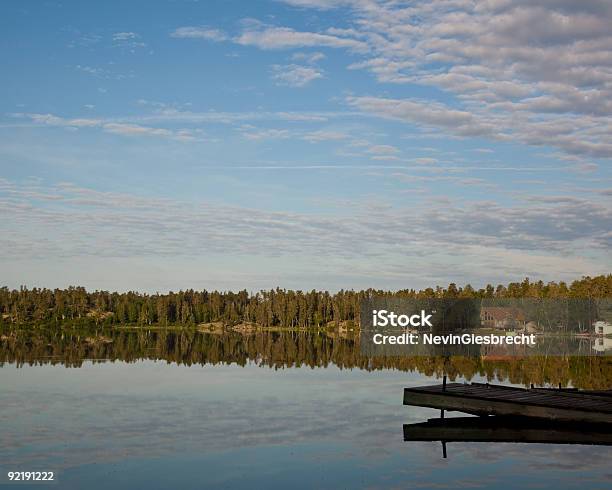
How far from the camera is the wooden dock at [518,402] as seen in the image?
29562 millimetres

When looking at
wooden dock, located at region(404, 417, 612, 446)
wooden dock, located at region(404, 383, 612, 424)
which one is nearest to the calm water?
wooden dock, located at region(404, 417, 612, 446)

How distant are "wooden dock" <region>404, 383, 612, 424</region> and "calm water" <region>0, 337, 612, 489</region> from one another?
6.20 ft

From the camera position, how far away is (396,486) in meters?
22.5

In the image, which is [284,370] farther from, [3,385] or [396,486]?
[396,486]

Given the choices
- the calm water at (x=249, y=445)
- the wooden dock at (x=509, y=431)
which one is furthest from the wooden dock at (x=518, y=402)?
the calm water at (x=249, y=445)

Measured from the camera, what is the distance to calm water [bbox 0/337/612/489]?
23297 millimetres

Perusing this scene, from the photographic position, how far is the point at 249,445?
28.0m

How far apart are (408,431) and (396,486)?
9.14 meters

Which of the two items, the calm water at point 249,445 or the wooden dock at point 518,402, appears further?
the wooden dock at point 518,402

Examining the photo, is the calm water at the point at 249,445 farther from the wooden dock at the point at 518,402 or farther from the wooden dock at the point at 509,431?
the wooden dock at the point at 518,402

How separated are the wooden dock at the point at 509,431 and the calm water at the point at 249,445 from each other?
0.96 meters

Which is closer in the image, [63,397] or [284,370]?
[63,397]

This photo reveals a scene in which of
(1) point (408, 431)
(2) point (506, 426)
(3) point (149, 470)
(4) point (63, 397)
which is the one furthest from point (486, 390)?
(4) point (63, 397)

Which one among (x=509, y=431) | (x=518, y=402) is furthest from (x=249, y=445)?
(x=518, y=402)
